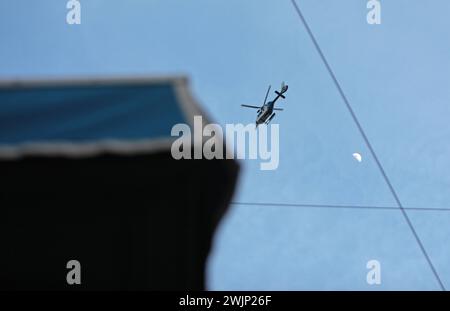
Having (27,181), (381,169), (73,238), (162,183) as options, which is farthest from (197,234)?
(381,169)

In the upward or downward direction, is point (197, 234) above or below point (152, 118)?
below

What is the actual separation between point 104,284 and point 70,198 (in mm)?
433

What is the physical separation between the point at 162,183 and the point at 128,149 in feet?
1.21

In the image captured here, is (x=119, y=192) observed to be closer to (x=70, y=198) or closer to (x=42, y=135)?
(x=70, y=198)

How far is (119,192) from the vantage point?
A: 2.98 meters

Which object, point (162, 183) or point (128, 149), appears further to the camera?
point (162, 183)

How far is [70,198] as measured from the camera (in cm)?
302

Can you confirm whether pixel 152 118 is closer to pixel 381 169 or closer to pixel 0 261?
pixel 0 261
